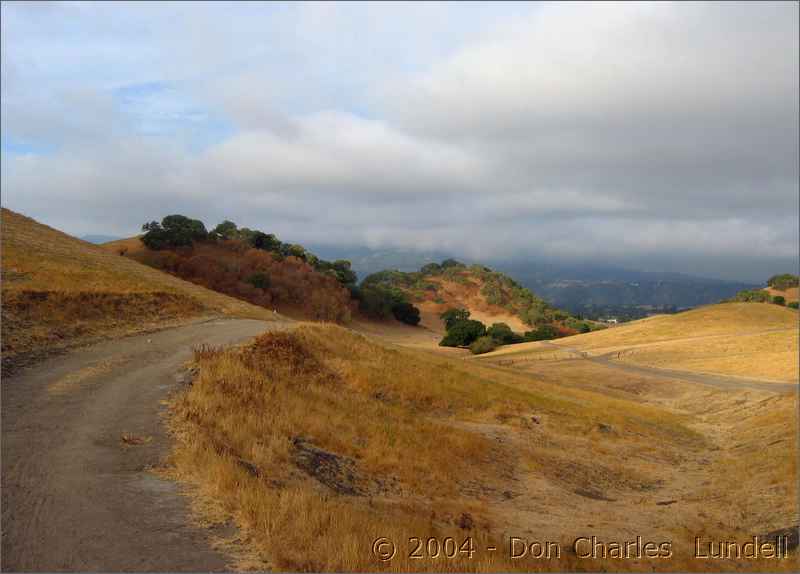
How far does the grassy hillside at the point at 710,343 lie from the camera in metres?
39.9

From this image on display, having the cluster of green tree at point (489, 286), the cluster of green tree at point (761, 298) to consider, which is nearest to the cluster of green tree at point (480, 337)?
the cluster of green tree at point (489, 286)

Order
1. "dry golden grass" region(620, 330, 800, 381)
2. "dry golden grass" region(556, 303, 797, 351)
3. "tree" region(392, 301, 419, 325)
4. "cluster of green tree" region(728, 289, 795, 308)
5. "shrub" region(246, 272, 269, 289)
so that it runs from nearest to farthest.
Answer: "dry golden grass" region(620, 330, 800, 381)
"dry golden grass" region(556, 303, 797, 351)
"shrub" region(246, 272, 269, 289)
"tree" region(392, 301, 419, 325)
"cluster of green tree" region(728, 289, 795, 308)

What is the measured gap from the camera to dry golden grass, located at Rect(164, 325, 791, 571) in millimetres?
7086

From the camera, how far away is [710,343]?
156 ft

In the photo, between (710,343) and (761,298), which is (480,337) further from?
(761,298)

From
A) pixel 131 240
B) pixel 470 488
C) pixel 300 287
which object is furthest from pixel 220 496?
pixel 131 240

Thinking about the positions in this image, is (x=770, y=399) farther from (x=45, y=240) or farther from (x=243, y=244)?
(x=243, y=244)

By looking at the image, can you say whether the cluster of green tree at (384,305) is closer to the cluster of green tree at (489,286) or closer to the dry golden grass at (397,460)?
the cluster of green tree at (489,286)

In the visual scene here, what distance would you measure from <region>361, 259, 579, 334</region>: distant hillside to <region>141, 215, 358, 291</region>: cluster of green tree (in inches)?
353

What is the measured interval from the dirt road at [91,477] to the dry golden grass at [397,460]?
0.52 meters

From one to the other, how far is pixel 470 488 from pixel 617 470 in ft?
21.4

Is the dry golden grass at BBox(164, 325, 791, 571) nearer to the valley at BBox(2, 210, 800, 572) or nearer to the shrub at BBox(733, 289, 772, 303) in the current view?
the valley at BBox(2, 210, 800, 572)

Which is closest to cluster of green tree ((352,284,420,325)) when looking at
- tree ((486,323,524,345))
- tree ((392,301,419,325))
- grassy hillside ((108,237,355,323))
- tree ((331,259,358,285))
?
tree ((392,301,419,325))

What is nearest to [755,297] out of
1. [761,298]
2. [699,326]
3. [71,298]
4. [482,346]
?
[761,298]
